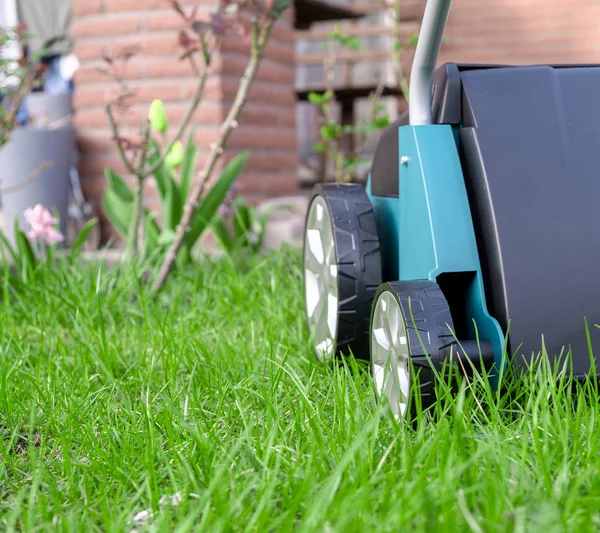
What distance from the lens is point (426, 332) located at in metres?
1.02

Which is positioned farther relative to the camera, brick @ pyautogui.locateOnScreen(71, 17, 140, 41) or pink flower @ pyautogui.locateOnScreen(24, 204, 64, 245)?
brick @ pyautogui.locateOnScreen(71, 17, 140, 41)

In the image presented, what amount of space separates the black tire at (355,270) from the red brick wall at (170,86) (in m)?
1.67

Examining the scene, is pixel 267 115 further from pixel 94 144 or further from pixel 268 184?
pixel 94 144

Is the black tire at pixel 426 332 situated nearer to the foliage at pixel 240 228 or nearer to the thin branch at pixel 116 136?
the thin branch at pixel 116 136

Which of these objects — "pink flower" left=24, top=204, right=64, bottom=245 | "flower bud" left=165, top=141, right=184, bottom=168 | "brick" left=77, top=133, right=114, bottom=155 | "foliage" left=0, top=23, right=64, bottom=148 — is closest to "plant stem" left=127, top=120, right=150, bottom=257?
"flower bud" left=165, top=141, right=184, bottom=168

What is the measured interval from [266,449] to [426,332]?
270 millimetres

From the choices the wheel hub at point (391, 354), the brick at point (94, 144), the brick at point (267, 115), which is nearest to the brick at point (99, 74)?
the brick at point (94, 144)

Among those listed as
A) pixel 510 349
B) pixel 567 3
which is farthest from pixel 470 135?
pixel 567 3

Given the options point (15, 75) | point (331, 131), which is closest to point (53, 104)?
point (15, 75)

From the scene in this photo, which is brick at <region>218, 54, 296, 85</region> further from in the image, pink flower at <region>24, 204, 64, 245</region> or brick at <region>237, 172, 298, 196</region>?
pink flower at <region>24, 204, 64, 245</region>

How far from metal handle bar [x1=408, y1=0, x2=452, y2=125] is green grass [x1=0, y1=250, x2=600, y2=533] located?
465mm

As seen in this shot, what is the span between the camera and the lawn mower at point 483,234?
1.08m

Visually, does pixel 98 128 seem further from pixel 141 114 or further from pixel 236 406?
pixel 236 406

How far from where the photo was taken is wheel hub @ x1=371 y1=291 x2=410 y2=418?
1.06 m
